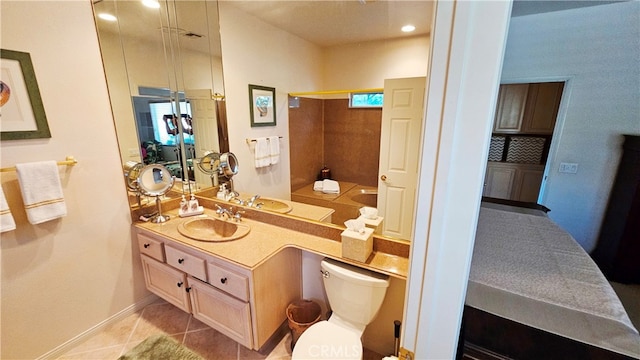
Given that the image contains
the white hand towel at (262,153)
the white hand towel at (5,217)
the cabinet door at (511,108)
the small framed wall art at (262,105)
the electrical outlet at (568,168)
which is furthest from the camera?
the cabinet door at (511,108)

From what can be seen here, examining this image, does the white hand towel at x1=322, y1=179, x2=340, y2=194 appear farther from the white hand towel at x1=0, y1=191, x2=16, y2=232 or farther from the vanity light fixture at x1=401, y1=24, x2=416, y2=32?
the white hand towel at x1=0, y1=191, x2=16, y2=232

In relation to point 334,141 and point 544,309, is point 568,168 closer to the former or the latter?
point 544,309

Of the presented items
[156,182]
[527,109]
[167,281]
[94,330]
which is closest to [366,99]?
[156,182]

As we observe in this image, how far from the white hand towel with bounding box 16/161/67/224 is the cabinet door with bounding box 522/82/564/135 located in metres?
4.60

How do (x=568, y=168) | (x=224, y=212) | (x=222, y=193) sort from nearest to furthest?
(x=224, y=212)
(x=222, y=193)
(x=568, y=168)

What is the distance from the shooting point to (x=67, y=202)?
158 cm

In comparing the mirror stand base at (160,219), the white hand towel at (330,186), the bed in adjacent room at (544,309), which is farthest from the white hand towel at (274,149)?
the bed in adjacent room at (544,309)

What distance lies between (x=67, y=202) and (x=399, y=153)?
210 cm

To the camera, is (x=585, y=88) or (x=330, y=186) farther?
(x=585, y=88)

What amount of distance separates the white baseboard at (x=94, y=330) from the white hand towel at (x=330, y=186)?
5.93ft

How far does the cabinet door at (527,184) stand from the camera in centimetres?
307

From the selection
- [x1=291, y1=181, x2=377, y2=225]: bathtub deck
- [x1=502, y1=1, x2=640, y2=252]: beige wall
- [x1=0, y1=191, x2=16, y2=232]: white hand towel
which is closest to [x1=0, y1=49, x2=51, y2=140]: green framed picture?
[x1=0, y1=191, x2=16, y2=232]: white hand towel

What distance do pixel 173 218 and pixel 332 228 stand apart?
1.30 m

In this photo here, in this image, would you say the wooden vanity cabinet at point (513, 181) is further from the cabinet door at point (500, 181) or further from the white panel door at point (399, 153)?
the white panel door at point (399, 153)
